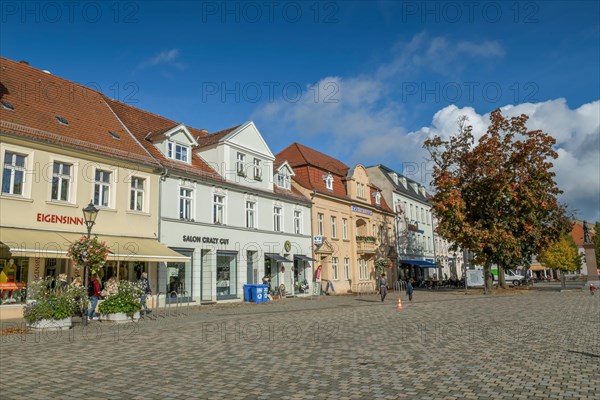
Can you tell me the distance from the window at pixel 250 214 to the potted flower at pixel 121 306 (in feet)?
46.2

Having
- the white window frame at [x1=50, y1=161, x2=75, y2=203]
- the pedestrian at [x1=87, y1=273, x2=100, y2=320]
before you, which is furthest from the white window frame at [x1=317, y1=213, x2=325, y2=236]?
the pedestrian at [x1=87, y1=273, x2=100, y2=320]

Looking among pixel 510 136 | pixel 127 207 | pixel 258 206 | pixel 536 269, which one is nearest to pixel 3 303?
pixel 127 207

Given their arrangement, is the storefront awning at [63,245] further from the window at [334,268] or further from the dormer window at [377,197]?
the dormer window at [377,197]

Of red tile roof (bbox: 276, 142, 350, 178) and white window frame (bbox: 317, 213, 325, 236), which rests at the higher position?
red tile roof (bbox: 276, 142, 350, 178)

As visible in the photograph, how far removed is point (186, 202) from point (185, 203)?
11 cm

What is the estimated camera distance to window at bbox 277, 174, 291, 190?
3566 centimetres

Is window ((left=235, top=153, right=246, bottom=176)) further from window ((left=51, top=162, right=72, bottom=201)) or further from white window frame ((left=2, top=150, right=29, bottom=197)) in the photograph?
white window frame ((left=2, top=150, right=29, bottom=197))

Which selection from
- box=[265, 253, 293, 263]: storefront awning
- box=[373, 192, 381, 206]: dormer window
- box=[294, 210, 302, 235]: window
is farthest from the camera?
box=[373, 192, 381, 206]: dormer window

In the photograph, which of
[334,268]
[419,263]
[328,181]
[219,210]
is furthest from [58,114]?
[419,263]

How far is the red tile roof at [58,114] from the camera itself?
20656 millimetres

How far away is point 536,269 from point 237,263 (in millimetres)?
94248

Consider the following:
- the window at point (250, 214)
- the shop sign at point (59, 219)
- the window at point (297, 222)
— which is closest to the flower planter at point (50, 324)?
the shop sign at point (59, 219)

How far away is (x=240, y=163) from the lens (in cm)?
3103

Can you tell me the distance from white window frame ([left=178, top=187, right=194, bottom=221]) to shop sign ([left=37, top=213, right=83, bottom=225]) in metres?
5.95
